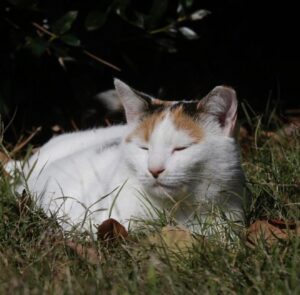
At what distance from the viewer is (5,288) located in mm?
2396

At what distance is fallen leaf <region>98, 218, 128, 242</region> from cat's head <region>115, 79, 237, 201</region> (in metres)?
0.19

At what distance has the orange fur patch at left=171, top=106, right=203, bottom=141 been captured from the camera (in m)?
3.02

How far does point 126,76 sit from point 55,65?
564mm

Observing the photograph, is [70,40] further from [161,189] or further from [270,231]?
[270,231]

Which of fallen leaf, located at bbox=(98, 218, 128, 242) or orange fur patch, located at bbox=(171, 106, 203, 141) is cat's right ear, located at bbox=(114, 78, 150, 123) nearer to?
orange fur patch, located at bbox=(171, 106, 203, 141)

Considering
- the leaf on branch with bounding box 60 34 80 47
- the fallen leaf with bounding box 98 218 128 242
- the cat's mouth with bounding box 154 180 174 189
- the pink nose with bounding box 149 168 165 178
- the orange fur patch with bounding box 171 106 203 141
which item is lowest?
the fallen leaf with bounding box 98 218 128 242

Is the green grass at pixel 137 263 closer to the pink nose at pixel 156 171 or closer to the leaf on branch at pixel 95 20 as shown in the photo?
the pink nose at pixel 156 171

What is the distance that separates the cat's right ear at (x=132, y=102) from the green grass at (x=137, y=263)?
0.50 meters

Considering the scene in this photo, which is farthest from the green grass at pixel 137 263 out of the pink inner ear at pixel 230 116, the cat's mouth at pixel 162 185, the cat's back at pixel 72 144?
the cat's back at pixel 72 144

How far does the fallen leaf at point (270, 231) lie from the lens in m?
2.71

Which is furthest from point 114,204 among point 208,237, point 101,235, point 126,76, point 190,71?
point 190,71

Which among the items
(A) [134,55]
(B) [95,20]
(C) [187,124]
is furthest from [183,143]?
(A) [134,55]

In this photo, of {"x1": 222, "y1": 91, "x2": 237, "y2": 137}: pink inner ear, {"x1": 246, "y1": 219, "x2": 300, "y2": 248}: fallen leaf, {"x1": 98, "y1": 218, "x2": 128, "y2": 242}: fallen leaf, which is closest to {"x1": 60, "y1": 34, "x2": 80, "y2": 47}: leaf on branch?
{"x1": 222, "y1": 91, "x2": 237, "y2": 137}: pink inner ear

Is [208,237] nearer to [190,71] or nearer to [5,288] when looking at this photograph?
[5,288]
